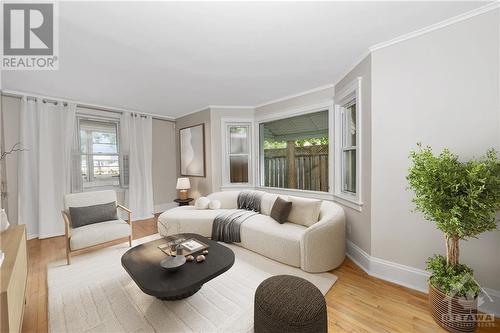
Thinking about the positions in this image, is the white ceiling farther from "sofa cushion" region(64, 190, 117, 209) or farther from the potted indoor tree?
"sofa cushion" region(64, 190, 117, 209)

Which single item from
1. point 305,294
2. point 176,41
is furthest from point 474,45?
point 176,41

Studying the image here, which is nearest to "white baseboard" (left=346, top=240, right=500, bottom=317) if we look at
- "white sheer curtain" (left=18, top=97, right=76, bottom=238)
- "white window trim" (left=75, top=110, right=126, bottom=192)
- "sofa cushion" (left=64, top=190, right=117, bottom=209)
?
"sofa cushion" (left=64, top=190, right=117, bottom=209)

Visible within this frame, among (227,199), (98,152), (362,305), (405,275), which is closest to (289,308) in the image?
(362,305)

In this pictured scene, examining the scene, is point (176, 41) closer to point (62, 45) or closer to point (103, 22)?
point (103, 22)

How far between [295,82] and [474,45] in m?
1.93

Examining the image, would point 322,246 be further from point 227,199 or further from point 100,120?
point 100,120

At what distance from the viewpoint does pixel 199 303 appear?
1896 millimetres

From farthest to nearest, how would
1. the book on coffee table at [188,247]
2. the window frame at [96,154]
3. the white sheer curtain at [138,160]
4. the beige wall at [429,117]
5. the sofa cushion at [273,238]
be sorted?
the white sheer curtain at [138,160] → the window frame at [96,154] → the sofa cushion at [273,238] → the book on coffee table at [188,247] → the beige wall at [429,117]

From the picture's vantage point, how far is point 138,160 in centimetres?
477

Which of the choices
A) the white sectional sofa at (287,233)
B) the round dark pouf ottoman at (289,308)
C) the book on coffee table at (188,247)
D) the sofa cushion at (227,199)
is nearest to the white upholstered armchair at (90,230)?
the white sectional sofa at (287,233)

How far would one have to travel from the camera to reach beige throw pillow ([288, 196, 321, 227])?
283 centimetres

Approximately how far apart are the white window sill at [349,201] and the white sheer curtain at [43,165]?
16.3 feet

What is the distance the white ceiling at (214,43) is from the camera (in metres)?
1.66

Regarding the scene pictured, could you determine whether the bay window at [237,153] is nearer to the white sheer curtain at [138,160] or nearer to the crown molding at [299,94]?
the crown molding at [299,94]
